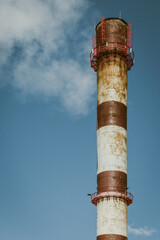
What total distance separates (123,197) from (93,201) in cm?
368

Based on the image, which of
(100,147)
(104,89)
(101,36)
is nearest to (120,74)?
(104,89)

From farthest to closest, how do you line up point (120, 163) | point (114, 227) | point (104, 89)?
point (104, 89) → point (120, 163) → point (114, 227)

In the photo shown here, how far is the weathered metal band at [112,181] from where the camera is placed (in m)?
44.7

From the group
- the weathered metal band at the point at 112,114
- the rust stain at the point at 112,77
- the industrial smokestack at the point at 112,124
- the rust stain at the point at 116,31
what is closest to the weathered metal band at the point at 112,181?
the industrial smokestack at the point at 112,124

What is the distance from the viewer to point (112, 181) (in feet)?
147

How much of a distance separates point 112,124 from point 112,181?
268 inches

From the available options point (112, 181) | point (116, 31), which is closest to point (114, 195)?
point (112, 181)

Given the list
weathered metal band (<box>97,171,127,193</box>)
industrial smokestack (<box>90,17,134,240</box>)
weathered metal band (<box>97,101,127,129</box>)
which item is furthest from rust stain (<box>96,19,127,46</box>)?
weathered metal band (<box>97,171,127,193</box>)

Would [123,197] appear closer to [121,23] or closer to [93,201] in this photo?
[93,201]

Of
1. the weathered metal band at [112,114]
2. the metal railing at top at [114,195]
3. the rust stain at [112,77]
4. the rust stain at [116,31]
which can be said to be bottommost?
the metal railing at top at [114,195]

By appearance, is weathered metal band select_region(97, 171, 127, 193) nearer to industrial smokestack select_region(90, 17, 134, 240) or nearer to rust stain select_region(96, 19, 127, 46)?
industrial smokestack select_region(90, 17, 134, 240)

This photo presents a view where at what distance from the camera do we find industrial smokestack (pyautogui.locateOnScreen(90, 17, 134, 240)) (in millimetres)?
43906

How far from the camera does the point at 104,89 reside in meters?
49.0

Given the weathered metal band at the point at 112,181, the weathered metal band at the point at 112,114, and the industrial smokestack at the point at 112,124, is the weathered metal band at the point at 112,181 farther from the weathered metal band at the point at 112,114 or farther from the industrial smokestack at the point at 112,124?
the weathered metal band at the point at 112,114
